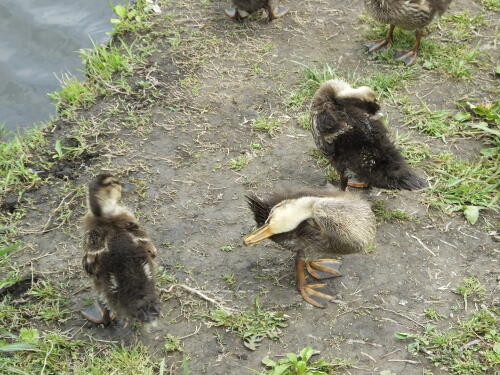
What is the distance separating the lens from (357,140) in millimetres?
4398

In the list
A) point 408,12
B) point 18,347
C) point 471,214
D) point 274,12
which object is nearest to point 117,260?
point 18,347

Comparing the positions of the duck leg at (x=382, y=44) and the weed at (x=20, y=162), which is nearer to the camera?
the weed at (x=20, y=162)

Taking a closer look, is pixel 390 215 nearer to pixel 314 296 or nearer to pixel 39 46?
→ pixel 314 296

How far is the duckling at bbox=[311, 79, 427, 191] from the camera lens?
4.34 metres

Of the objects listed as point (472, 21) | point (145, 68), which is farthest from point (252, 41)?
point (472, 21)

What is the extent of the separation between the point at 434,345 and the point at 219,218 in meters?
1.87

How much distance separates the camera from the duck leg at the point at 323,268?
4172 mm

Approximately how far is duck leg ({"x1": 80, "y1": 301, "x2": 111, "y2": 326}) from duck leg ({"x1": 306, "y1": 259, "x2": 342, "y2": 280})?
57.2 inches

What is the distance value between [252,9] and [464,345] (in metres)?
4.41

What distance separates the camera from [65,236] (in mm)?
4602

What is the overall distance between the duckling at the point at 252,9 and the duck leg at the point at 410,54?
151 cm

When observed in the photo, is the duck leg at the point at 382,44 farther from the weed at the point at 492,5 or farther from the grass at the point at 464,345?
the grass at the point at 464,345

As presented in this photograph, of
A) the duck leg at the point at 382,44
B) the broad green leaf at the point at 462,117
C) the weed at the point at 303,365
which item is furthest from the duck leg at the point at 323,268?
the duck leg at the point at 382,44

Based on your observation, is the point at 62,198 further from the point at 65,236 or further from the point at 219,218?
the point at 219,218
